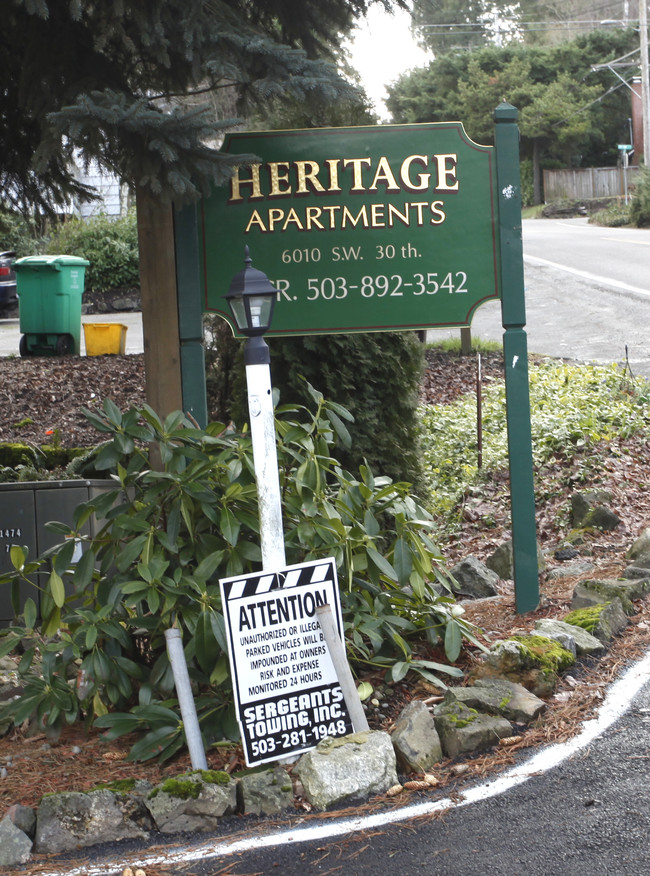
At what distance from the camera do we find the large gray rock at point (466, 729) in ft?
13.2

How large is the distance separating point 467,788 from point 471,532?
5057 mm

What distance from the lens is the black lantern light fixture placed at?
402 centimetres

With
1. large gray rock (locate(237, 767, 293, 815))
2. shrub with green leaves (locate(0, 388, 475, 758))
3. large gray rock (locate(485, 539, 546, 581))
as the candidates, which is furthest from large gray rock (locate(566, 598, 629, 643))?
large gray rock (locate(237, 767, 293, 815))

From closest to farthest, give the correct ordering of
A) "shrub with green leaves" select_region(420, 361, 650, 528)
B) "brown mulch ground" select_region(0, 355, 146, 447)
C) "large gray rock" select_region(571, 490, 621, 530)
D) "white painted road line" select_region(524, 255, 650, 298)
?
"large gray rock" select_region(571, 490, 621, 530) → "shrub with green leaves" select_region(420, 361, 650, 528) → "brown mulch ground" select_region(0, 355, 146, 447) → "white painted road line" select_region(524, 255, 650, 298)

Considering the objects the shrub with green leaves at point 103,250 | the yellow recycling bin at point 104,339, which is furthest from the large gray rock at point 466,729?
the shrub with green leaves at point 103,250

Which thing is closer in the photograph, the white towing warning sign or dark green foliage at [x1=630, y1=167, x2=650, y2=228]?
the white towing warning sign

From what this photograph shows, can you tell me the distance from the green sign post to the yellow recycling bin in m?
7.88

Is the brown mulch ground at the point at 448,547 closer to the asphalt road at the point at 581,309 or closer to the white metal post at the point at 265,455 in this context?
the white metal post at the point at 265,455

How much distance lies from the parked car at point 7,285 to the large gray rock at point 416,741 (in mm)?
18329

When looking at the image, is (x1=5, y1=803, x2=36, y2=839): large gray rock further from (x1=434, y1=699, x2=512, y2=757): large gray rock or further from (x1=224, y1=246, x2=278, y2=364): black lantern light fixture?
(x1=224, y1=246, x2=278, y2=364): black lantern light fixture

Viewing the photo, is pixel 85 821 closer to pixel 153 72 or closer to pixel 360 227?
pixel 360 227

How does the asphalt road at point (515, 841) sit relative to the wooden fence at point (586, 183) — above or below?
below

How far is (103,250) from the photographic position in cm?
2216

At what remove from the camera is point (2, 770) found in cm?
411
